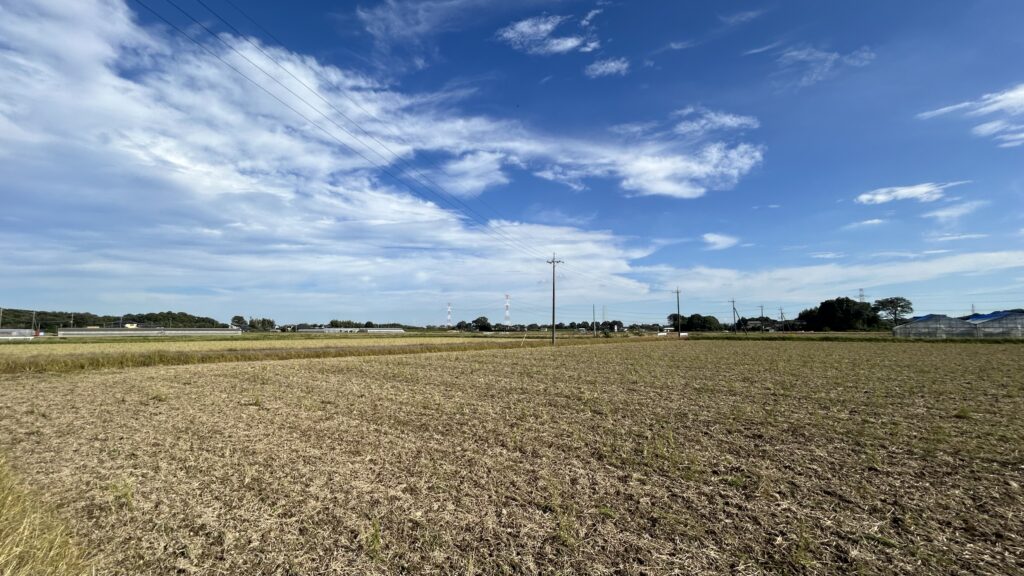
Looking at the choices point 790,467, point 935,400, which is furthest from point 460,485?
point 935,400

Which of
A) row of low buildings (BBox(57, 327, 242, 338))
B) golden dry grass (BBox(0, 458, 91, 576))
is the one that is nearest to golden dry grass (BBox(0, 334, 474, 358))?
golden dry grass (BBox(0, 458, 91, 576))

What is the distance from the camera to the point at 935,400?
14.2 m

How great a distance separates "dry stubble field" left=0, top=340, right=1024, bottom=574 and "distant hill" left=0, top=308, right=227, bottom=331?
15594 centimetres

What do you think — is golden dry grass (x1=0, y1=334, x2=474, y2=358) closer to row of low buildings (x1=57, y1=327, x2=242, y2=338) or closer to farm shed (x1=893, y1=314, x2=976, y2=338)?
row of low buildings (x1=57, y1=327, x2=242, y2=338)

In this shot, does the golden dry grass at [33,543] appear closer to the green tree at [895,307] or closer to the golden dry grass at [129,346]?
the golden dry grass at [129,346]

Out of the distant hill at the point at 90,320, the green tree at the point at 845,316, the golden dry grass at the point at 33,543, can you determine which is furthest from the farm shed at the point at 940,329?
the distant hill at the point at 90,320

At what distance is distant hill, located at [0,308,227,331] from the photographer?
132 metres

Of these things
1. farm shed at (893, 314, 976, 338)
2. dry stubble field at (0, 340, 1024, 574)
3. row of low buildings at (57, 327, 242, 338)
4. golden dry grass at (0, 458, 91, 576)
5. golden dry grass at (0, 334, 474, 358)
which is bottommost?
dry stubble field at (0, 340, 1024, 574)

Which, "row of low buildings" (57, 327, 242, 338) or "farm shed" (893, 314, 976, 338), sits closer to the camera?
"farm shed" (893, 314, 976, 338)

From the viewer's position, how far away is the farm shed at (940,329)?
6575cm

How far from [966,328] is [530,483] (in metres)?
87.4

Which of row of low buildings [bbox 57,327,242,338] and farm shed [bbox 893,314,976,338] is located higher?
farm shed [bbox 893,314,976,338]

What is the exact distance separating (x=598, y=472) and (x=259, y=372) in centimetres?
2078

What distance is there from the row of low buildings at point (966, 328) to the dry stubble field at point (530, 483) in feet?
234
